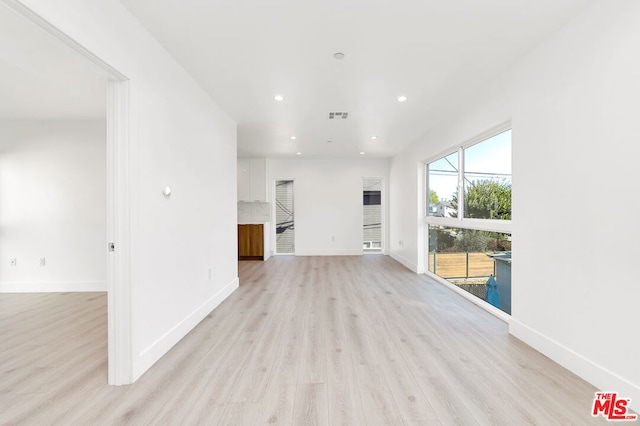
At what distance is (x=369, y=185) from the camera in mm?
7227

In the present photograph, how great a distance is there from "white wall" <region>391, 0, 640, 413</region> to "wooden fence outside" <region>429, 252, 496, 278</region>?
84cm

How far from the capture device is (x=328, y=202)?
7.01 m

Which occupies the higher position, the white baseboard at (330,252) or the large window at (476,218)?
the large window at (476,218)

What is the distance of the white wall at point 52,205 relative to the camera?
369 centimetres

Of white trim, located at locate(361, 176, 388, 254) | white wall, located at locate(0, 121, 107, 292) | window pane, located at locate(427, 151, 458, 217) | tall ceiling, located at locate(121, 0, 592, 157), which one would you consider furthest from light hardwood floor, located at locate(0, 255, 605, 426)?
white trim, located at locate(361, 176, 388, 254)

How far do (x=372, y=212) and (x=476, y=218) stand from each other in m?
3.97

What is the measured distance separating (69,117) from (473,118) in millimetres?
5276

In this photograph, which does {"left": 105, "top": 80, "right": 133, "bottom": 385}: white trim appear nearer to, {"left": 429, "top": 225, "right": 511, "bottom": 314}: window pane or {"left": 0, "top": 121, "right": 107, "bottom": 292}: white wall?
{"left": 0, "top": 121, "right": 107, "bottom": 292}: white wall

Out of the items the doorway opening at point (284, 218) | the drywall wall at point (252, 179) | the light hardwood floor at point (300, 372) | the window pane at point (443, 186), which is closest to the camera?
the light hardwood floor at point (300, 372)

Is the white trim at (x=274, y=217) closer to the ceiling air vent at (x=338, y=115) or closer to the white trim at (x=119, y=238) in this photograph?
the ceiling air vent at (x=338, y=115)

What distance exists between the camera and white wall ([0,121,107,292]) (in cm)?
369

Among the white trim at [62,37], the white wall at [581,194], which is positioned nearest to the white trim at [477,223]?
the white wall at [581,194]

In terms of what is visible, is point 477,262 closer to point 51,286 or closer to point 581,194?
point 581,194

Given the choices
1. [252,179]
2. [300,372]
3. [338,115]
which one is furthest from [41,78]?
[252,179]
